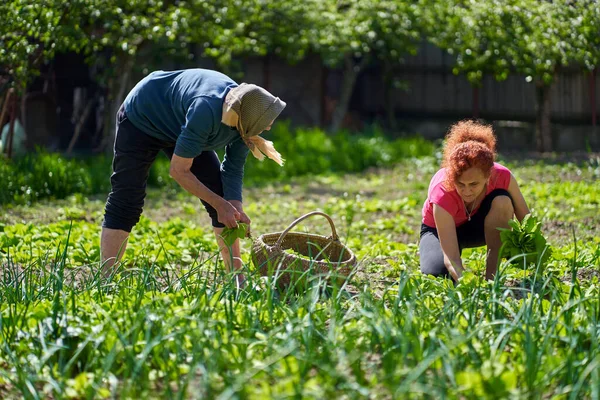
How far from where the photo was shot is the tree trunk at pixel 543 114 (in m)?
12.1

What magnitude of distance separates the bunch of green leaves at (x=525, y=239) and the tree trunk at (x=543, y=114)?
8.20 metres

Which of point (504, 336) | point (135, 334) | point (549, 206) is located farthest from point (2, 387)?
point (549, 206)

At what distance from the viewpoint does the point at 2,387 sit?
119 inches

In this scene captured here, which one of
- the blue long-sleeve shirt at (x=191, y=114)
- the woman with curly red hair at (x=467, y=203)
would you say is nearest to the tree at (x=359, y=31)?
the woman with curly red hair at (x=467, y=203)

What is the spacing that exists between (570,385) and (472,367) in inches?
11.2

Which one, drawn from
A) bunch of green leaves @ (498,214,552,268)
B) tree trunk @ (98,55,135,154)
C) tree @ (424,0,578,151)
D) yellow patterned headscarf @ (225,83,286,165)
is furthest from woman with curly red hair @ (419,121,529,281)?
tree trunk @ (98,55,135,154)

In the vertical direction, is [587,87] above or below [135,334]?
above

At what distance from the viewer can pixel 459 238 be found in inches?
192

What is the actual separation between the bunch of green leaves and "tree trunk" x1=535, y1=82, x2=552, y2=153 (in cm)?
820

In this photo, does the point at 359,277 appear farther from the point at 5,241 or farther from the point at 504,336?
the point at 5,241

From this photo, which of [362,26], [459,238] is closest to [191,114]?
[459,238]

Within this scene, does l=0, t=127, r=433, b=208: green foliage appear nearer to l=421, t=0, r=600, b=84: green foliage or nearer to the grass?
l=421, t=0, r=600, b=84: green foliage

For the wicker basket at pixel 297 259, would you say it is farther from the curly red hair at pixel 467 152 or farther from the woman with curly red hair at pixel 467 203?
the curly red hair at pixel 467 152

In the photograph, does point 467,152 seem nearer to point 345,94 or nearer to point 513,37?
point 513,37
